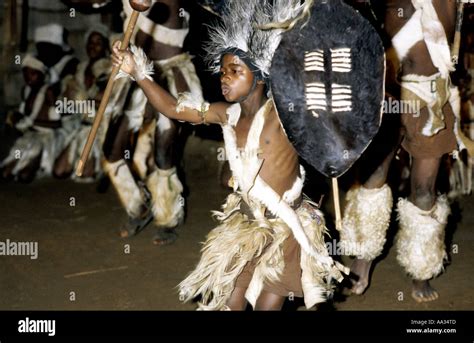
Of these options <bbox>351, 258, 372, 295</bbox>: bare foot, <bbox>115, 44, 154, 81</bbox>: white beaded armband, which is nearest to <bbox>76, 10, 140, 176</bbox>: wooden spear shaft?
<bbox>115, 44, 154, 81</bbox>: white beaded armband

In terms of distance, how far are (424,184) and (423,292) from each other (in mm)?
662

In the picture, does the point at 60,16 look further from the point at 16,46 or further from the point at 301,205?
the point at 301,205

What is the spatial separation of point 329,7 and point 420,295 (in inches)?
82.5

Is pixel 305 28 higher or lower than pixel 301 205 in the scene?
higher

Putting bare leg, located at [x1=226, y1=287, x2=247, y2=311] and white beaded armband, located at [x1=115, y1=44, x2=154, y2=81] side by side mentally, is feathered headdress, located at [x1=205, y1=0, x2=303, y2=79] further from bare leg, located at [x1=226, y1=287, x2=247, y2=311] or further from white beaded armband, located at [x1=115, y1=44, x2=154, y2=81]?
bare leg, located at [x1=226, y1=287, x2=247, y2=311]

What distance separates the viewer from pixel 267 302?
13.1ft

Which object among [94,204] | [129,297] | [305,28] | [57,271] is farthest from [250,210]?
[94,204]

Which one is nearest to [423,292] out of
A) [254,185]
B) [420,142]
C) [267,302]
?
[420,142]

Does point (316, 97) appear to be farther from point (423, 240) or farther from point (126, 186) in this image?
point (126, 186)

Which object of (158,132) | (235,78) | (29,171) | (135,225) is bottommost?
(29,171)

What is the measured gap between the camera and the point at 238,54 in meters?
3.90

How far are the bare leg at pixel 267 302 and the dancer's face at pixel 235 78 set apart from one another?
3.10ft

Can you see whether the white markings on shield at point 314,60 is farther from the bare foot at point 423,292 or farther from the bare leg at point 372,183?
→ the bare foot at point 423,292

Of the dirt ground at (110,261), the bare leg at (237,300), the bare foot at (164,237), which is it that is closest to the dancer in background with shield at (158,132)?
the bare foot at (164,237)
